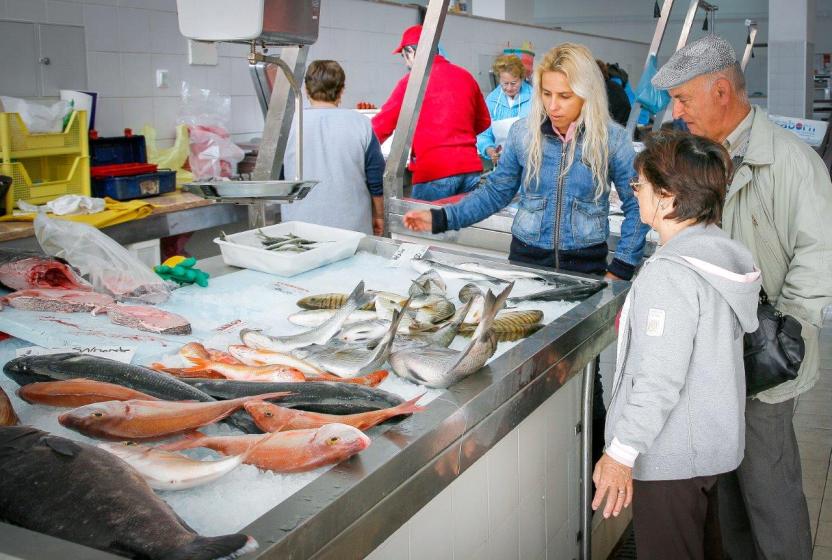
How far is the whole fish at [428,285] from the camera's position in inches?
100

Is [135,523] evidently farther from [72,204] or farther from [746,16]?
[746,16]

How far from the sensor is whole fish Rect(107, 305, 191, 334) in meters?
2.25

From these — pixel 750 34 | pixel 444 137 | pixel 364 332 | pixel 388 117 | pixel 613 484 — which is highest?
pixel 750 34

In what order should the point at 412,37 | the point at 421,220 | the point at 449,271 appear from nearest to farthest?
the point at 449,271
the point at 421,220
the point at 412,37

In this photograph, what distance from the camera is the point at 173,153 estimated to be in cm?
551

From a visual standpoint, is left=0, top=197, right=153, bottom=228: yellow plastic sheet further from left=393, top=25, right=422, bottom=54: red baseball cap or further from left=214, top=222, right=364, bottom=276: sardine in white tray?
left=393, top=25, right=422, bottom=54: red baseball cap

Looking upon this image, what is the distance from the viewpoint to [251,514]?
1.36m

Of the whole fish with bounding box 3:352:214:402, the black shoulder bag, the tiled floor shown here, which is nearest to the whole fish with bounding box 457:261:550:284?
the black shoulder bag

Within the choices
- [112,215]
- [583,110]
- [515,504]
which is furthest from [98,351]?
[112,215]

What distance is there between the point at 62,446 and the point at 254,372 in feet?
1.89

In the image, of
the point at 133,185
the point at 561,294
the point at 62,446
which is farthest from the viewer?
the point at 133,185

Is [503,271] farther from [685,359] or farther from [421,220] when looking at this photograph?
[685,359]

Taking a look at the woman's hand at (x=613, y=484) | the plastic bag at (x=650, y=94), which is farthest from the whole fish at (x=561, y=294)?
the plastic bag at (x=650, y=94)

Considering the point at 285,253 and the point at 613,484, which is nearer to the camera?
the point at 613,484
